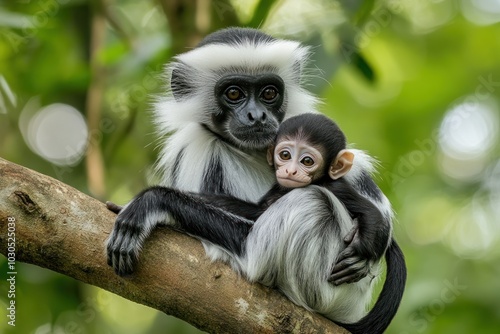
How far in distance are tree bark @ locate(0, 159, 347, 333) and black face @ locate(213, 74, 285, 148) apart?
4.45ft

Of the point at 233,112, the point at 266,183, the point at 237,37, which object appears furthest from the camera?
the point at 237,37

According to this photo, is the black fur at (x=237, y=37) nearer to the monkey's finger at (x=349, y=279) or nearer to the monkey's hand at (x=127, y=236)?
the monkey's hand at (x=127, y=236)

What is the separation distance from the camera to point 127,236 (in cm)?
449

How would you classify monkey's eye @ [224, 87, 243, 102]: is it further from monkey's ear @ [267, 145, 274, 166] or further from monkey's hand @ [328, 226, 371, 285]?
monkey's hand @ [328, 226, 371, 285]

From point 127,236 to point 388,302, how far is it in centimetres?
201

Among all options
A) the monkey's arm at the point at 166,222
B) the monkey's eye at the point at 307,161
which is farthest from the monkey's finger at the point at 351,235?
the monkey's arm at the point at 166,222

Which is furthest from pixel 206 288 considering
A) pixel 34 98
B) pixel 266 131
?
pixel 34 98

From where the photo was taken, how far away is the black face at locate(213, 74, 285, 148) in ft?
19.0

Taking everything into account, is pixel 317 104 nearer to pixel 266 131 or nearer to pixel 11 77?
pixel 266 131

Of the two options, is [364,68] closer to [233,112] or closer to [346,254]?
[233,112]

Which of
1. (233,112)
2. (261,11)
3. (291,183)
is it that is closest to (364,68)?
(261,11)

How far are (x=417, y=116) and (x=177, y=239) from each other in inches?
288

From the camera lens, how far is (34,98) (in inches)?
352

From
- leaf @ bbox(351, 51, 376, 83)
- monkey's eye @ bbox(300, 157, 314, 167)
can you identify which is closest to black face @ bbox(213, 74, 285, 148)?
monkey's eye @ bbox(300, 157, 314, 167)
